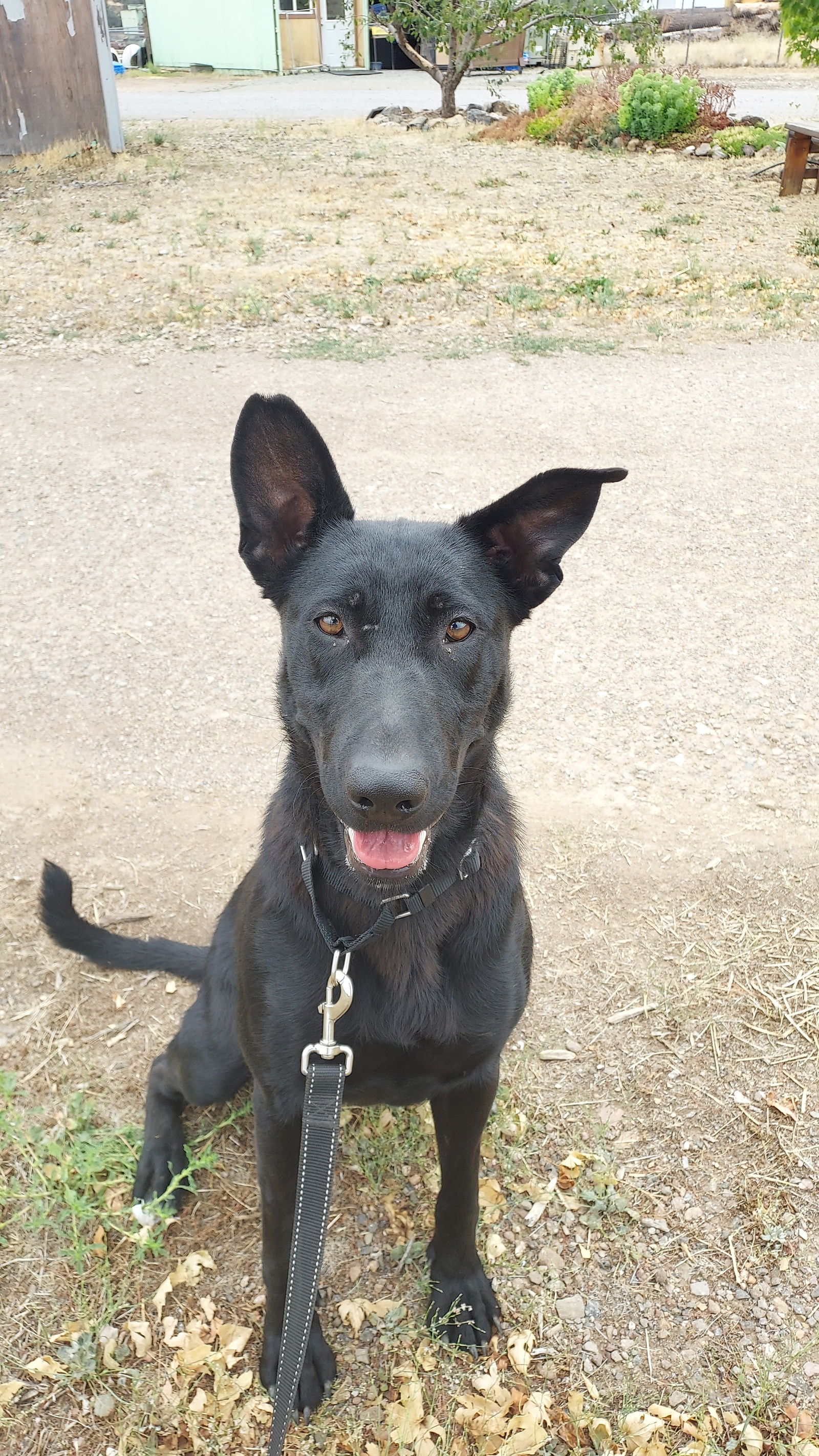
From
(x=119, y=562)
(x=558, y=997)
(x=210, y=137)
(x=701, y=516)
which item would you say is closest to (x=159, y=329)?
(x=119, y=562)

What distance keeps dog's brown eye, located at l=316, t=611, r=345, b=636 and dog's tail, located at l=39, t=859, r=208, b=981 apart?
1.12m

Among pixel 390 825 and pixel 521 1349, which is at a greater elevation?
pixel 390 825

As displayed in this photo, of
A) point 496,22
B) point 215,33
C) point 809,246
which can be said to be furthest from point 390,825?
point 215,33

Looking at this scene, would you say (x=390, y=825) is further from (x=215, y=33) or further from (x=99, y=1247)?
(x=215, y=33)

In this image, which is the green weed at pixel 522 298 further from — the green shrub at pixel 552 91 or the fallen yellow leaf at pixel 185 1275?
the green shrub at pixel 552 91

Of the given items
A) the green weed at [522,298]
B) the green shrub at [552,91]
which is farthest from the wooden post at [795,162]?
the green shrub at [552,91]

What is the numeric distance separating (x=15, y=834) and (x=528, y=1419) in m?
2.45

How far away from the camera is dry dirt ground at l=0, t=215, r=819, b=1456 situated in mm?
2176

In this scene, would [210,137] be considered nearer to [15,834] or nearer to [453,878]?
[15,834]

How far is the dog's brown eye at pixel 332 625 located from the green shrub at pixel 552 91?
64.8ft

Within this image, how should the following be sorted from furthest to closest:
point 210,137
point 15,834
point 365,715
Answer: point 210,137, point 15,834, point 365,715

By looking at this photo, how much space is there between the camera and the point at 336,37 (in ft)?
119

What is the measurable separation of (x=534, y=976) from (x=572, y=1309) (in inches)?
38.7

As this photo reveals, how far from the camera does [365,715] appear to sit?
1.77 meters
